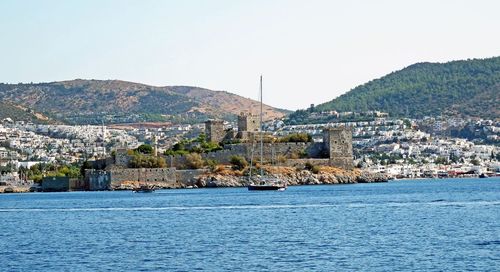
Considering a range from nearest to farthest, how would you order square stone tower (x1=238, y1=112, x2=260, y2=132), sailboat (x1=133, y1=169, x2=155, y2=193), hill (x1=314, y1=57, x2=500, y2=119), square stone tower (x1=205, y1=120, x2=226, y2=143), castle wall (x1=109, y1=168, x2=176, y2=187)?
sailboat (x1=133, y1=169, x2=155, y2=193), castle wall (x1=109, y1=168, x2=176, y2=187), square stone tower (x1=238, y1=112, x2=260, y2=132), square stone tower (x1=205, y1=120, x2=226, y2=143), hill (x1=314, y1=57, x2=500, y2=119)

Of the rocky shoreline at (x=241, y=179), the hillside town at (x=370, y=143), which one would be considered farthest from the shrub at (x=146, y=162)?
the hillside town at (x=370, y=143)

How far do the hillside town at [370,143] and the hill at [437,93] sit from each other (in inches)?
328

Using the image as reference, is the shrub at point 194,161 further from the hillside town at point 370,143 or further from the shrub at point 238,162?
the hillside town at point 370,143

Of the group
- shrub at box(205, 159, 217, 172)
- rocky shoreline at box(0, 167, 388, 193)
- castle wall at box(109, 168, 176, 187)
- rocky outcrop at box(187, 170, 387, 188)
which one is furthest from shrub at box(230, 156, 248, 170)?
castle wall at box(109, 168, 176, 187)

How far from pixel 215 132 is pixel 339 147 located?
1002cm

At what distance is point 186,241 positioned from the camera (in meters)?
33.4

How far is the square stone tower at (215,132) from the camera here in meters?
87.0

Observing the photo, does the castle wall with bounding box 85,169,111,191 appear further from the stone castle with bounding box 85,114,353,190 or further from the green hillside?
the green hillside

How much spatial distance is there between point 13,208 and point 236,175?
81.2 ft

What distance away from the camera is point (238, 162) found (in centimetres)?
8000

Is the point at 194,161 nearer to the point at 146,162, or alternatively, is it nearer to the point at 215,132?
the point at 146,162

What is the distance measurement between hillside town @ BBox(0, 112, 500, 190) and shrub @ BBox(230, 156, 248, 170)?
24863mm

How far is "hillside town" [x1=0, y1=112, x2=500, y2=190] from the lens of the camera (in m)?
117

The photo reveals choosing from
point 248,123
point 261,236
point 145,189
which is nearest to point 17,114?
point 248,123
